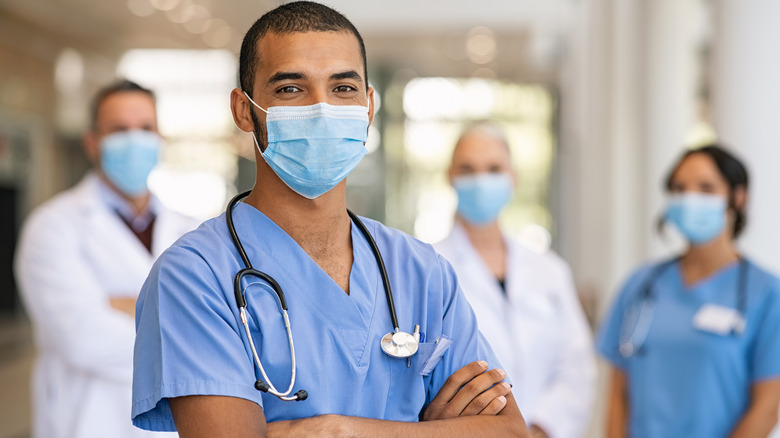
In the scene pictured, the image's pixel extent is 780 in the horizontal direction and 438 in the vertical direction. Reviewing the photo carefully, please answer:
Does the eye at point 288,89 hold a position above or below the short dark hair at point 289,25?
below

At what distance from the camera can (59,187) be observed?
9.45 meters

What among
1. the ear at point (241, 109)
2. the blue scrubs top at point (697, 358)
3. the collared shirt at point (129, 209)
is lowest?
the blue scrubs top at point (697, 358)

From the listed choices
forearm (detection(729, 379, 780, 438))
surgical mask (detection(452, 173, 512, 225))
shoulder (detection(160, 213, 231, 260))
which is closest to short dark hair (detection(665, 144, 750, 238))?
Answer: forearm (detection(729, 379, 780, 438))

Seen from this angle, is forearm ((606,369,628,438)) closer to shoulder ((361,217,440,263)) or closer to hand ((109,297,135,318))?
hand ((109,297,135,318))

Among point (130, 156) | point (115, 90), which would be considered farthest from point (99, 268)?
point (115, 90)

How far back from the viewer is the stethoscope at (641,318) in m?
2.88

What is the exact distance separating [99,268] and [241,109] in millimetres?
1346

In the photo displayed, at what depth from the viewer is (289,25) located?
132 cm

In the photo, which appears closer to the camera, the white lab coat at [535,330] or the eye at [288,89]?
the eye at [288,89]

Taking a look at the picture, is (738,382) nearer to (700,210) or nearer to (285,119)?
(700,210)

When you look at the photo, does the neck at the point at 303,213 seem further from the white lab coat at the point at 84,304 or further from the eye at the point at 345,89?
the white lab coat at the point at 84,304

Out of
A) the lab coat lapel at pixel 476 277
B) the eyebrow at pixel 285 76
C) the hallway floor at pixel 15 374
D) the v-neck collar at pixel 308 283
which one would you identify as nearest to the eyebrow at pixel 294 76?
the eyebrow at pixel 285 76

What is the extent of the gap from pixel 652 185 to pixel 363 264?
15.1ft

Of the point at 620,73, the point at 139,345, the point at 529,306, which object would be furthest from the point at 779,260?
the point at 139,345
